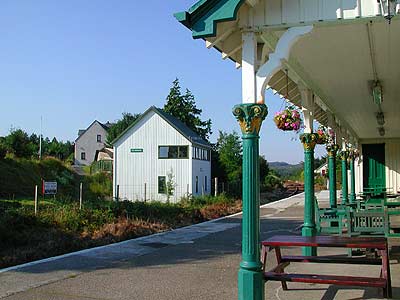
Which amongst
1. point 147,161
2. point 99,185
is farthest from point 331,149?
point 99,185

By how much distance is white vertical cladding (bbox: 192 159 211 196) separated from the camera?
42.7 meters

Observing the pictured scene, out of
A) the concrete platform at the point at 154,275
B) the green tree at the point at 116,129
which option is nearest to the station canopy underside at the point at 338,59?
the concrete platform at the point at 154,275

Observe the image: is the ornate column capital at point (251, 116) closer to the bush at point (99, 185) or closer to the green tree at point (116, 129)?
the bush at point (99, 185)

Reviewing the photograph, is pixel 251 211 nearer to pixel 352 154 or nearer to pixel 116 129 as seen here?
pixel 352 154

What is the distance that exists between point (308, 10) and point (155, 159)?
3685 cm

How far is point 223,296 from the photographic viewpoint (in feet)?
23.8

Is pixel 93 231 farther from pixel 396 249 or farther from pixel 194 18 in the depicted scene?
pixel 194 18

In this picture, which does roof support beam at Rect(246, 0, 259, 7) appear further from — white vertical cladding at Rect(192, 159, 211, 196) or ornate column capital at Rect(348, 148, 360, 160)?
white vertical cladding at Rect(192, 159, 211, 196)

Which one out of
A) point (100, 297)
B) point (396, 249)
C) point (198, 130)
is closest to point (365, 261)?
point (100, 297)

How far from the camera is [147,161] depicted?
4247cm

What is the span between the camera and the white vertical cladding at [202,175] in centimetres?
4266

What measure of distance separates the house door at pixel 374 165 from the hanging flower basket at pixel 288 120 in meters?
13.9

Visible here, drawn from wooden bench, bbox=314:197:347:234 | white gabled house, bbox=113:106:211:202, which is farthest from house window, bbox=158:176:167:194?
wooden bench, bbox=314:197:347:234

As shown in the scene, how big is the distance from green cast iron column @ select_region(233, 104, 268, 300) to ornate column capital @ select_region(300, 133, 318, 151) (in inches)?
160
